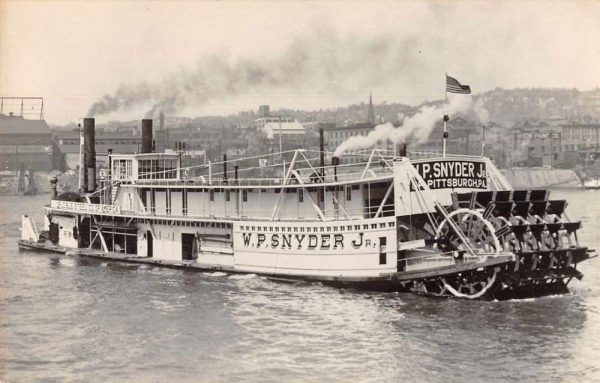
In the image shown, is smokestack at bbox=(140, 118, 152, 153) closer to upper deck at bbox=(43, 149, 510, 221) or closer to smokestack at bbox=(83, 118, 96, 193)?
upper deck at bbox=(43, 149, 510, 221)

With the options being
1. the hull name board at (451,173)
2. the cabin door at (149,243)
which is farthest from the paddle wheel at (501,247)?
the cabin door at (149,243)

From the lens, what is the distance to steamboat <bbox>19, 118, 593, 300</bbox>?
26000 mm

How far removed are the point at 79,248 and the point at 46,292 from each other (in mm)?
10881

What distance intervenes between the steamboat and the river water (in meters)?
0.83

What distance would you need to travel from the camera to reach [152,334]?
22.0 metres

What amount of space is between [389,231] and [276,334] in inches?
276

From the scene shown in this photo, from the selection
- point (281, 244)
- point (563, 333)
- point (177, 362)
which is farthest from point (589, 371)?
point (281, 244)

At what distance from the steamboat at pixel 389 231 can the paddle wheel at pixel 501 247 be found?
0.04 meters

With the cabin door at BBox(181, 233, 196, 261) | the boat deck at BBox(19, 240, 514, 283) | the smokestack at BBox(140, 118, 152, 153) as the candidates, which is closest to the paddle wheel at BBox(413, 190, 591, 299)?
the boat deck at BBox(19, 240, 514, 283)

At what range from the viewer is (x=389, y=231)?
26.8 m

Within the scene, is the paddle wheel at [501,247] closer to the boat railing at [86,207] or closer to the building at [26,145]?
the boat railing at [86,207]

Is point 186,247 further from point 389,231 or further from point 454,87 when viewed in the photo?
point 454,87

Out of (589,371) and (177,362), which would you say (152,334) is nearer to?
(177,362)

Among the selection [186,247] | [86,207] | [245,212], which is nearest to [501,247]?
[245,212]
